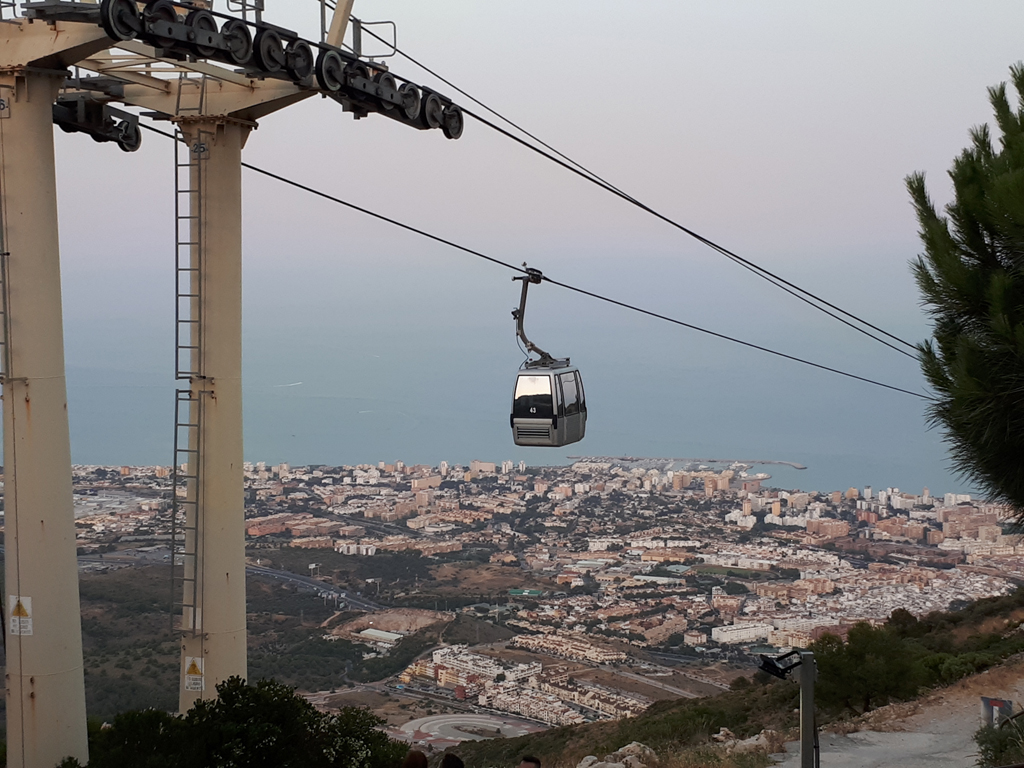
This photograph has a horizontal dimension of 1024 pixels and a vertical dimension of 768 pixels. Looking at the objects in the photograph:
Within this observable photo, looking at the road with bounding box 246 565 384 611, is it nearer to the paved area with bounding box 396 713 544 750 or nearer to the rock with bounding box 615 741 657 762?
the paved area with bounding box 396 713 544 750

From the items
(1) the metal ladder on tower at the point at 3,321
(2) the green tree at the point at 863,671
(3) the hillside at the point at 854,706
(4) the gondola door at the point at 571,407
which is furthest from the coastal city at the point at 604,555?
(1) the metal ladder on tower at the point at 3,321

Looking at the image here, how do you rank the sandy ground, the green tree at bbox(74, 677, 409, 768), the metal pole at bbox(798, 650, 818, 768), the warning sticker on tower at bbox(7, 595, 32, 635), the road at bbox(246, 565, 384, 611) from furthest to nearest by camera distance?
the road at bbox(246, 565, 384, 611)
the sandy ground
the green tree at bbox(74, 677, 409, 768)
the warning sticker on tower at bbox(7, 595, 32, 635)
the metal pole at bbox(798, 650, 818, 768)

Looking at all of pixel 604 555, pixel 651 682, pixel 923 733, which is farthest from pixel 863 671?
pixel 604 555

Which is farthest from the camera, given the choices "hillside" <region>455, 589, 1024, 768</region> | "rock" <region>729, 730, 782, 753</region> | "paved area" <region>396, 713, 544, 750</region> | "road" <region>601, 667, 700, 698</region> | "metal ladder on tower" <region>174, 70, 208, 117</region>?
"road" <region>601, 667, 700, 698</region>

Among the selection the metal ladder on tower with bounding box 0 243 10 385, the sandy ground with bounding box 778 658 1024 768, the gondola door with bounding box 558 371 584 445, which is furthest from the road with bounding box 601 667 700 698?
the metal ladder on tower with bounding box 0 243 10 385

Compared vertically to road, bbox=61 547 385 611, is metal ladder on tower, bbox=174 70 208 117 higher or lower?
higher

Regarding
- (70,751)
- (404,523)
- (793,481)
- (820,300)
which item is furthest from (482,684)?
(793,481)

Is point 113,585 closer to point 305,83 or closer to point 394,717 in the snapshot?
point 394,717

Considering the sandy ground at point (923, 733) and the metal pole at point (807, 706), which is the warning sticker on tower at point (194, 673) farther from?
the sandy ground at point (923, 733)
